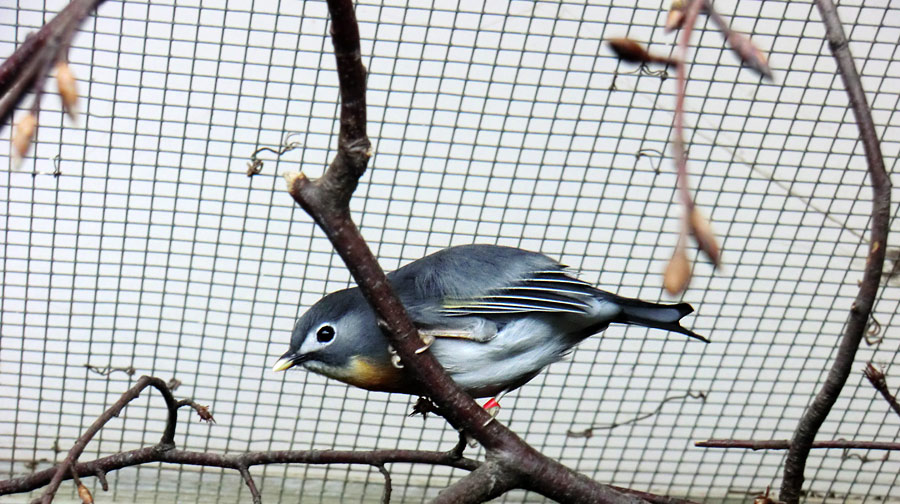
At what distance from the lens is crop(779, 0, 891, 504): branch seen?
416mm

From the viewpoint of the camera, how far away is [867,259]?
538 mm

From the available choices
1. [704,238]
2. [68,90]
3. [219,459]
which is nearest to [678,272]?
[704,238]

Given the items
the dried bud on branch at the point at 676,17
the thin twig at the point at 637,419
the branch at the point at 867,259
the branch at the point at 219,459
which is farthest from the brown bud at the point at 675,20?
the thin twig at the point at 637,419

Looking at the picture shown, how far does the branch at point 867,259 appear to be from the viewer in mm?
416

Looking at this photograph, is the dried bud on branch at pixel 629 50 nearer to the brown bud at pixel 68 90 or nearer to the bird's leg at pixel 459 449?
the brown bud at pixel 68 90

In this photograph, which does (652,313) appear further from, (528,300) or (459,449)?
(459,449)

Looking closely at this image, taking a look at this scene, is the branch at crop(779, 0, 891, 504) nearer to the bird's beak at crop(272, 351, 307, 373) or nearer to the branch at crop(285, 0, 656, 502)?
the branch at crop(285, 0, 656, 502)

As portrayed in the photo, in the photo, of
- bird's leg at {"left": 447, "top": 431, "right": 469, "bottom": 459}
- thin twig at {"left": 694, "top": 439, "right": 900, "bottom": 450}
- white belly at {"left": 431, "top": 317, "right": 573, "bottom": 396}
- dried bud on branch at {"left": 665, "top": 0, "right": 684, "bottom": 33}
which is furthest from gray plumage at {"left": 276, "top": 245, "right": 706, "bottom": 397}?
dried bud on branch at {"left": 665, "top": 0, "right": 684, "bottom": 33}

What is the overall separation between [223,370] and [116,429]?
23cm

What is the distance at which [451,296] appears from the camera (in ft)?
3.22

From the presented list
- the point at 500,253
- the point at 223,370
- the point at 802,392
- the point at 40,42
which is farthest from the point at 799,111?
the point at 40,42

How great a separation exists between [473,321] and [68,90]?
764 millimetres

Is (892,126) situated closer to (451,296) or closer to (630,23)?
(630,23)

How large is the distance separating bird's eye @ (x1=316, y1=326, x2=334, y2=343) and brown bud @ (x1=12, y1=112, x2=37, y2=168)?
0.74 metres
